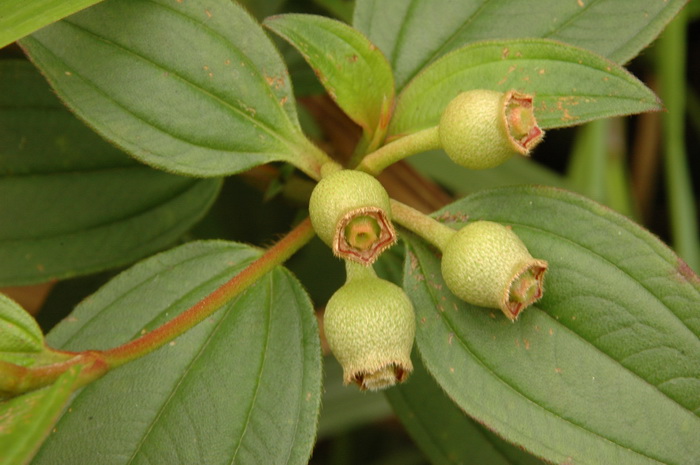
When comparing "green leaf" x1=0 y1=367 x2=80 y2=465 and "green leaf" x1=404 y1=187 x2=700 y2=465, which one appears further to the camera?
"green leaf" x1=404 y1=187 x2=700 y2=465

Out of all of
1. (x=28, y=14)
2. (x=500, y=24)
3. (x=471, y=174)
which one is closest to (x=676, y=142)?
(x=471, y=174)

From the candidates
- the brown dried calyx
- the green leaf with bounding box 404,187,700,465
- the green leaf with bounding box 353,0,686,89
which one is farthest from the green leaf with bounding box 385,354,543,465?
the green leaf with bounding box 353,0,686,89

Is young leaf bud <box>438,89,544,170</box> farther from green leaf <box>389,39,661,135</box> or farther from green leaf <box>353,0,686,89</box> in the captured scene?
green leaf <box>353,0,686,89</box>

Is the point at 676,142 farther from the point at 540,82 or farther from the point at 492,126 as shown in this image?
the point at 492,126

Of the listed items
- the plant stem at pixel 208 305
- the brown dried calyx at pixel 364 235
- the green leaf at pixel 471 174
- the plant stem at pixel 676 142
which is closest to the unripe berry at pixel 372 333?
the brown dried calyx at pixel 364 235

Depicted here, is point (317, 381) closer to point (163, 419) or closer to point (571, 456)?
point (163, 419)

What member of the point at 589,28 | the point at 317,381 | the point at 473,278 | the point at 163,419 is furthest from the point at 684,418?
the point at 163,419
